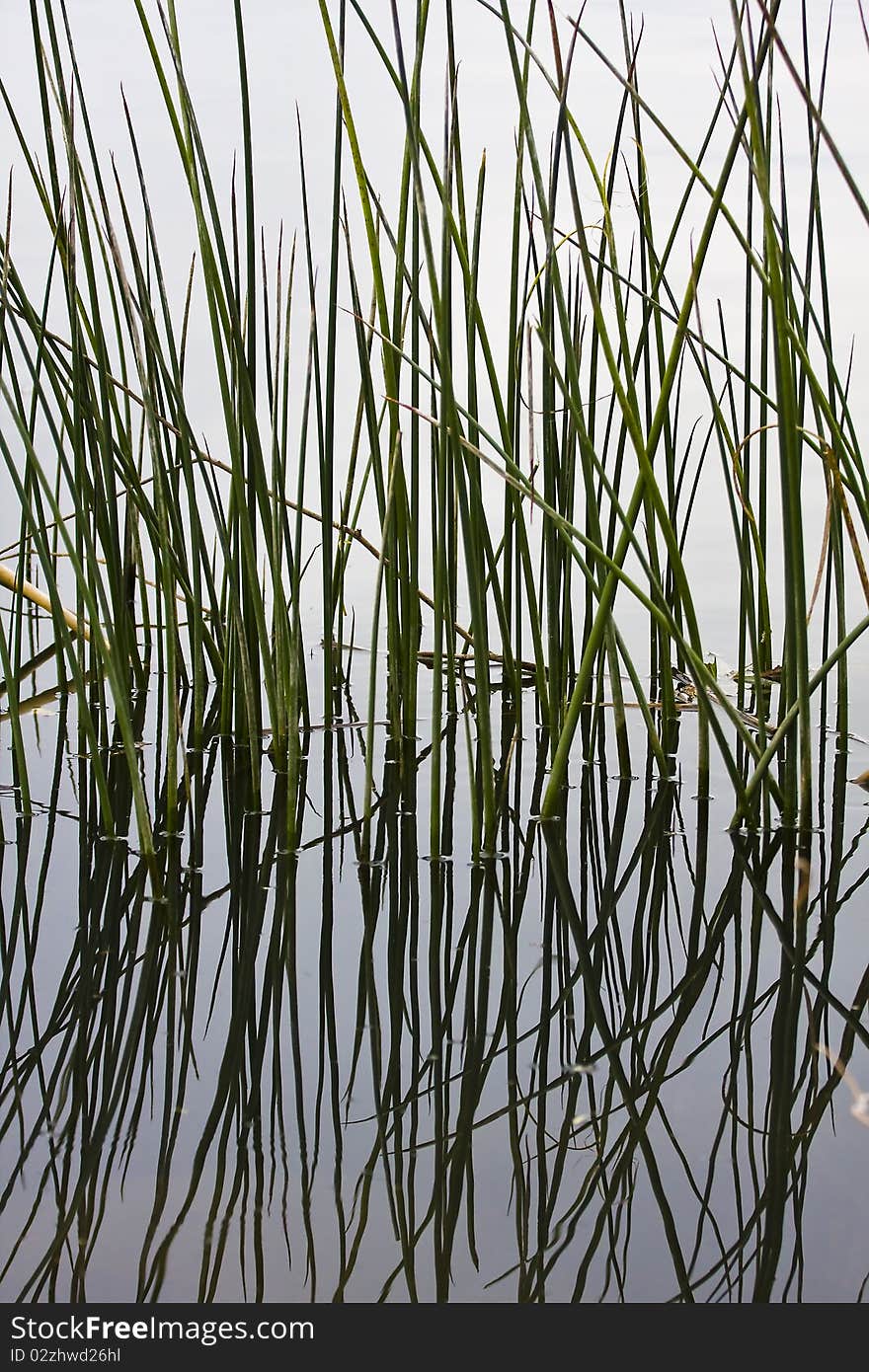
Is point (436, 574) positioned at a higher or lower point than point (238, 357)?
lower

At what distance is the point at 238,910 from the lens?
940mm

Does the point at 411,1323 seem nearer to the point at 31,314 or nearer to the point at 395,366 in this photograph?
the point at 395,366

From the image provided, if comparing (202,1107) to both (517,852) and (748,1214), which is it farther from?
(517,852)

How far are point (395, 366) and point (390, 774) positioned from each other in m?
0.42

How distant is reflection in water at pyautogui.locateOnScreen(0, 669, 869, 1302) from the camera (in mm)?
547

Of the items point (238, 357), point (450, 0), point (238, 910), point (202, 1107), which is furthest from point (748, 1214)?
point (450, 0)

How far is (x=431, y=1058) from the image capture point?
28.7 inches

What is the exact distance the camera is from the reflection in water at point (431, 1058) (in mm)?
547

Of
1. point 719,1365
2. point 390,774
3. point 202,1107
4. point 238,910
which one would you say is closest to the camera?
point 719,1365

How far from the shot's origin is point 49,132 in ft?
3.47

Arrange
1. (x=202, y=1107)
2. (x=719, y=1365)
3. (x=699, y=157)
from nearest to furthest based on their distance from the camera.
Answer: (x=719, y=1365) → (x=202, y=1107) → (x=699, y=157)

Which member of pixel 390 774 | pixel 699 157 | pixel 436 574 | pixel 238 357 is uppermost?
pixel 699 157

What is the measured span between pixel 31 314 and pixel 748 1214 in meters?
0.92

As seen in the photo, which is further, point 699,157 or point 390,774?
point 390,774
